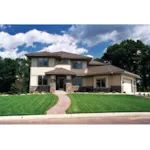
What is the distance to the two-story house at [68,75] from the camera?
21.5m

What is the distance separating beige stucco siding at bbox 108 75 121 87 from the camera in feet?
70.4

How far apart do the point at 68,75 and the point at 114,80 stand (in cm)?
619

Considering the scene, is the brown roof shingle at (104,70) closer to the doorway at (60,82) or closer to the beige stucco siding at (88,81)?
the beige stucco siding at (88,81)

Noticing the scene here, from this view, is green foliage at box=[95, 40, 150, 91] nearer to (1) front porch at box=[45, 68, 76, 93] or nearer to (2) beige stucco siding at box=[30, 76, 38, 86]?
(1) front porch at box=[45, 68, 76, 93]

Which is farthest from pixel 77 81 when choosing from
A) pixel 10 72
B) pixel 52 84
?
pixel 10 72

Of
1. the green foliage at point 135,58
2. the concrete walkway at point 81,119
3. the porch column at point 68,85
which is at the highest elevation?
the green foliage at point 135,58

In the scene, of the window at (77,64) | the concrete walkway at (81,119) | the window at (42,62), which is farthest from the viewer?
the window at (77,64)

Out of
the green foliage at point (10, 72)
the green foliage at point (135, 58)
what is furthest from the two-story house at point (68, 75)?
the green foliage at point (135, 58)

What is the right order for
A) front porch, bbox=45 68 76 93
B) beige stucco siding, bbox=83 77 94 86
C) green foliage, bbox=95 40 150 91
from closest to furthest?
front porch, bbox=45 68 76 93, beige stucco siding, bbox=83 77 94 86, green foliage, bbox=95 40 150 91

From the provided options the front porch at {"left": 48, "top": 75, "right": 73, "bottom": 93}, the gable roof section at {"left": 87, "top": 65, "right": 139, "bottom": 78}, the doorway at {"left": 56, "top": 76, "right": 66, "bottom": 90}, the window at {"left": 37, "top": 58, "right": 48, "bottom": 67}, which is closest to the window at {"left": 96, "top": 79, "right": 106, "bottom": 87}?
the gable roof section at {"left": 87, "top": 65, "right": 139, "bottom": 78}
